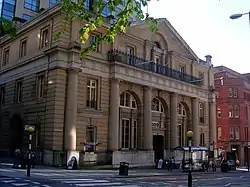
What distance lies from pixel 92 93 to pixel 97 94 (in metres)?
0.50

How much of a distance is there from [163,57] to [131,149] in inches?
495

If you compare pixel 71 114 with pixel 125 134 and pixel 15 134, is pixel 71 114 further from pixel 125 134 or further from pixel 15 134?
pixel 15 134

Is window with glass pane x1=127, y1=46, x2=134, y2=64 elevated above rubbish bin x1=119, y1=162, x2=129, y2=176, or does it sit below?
above

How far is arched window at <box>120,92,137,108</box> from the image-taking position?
35884 mm

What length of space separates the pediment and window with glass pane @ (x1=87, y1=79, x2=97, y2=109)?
26.2 feet

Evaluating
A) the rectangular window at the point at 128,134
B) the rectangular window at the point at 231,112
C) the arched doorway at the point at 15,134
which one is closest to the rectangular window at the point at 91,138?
the rectangular window at the point at 128,134

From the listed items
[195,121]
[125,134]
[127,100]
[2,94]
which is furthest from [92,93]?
[195,121]

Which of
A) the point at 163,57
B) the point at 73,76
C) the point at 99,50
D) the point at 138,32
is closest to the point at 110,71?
the point at 99,50

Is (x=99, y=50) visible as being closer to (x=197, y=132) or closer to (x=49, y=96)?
(x=49, y=96)

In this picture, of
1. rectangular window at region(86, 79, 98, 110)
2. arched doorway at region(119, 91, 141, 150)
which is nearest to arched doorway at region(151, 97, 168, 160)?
arched doorway at region(119, 91, 141, 150)

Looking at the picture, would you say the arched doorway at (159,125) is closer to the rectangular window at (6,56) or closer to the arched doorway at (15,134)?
the arched doorway at (15,134)

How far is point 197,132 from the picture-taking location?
4450 centimetres

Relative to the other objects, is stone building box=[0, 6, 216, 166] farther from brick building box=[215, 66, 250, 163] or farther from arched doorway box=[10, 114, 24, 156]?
brick building box=[215, 66, 250, 163]

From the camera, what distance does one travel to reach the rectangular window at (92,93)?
105ft
